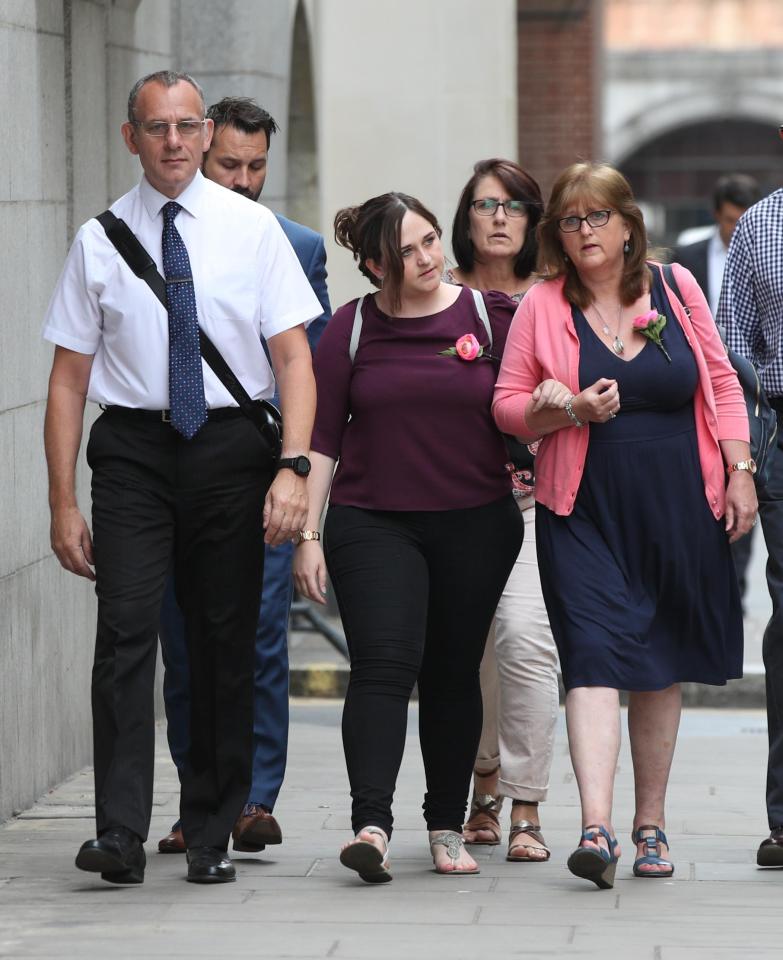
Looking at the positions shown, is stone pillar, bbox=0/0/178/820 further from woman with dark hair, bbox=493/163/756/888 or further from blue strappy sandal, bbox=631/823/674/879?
blue strappy sandal, bbox=631/823/674/879

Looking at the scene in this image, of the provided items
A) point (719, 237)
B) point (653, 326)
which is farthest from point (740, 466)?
point (719, 237)

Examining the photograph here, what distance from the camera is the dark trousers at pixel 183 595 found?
587cm

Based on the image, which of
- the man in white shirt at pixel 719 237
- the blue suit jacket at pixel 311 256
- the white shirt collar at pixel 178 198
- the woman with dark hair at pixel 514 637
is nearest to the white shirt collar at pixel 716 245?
the man in white shirt at pixel 719 237

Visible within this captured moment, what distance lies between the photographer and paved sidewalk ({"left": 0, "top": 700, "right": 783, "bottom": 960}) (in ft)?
17.5

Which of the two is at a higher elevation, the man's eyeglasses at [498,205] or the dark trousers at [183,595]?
the man's eyeglasses at [498,205]

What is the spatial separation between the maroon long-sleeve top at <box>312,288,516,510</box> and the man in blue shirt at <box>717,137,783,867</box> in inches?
32.8

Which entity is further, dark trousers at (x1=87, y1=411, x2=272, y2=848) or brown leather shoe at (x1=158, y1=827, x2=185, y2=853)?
brown leather shoe at (x1=158, y1=827, x2=185, y2=853)

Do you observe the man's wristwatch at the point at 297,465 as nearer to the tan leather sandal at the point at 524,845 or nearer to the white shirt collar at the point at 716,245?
the tan leather sandal at the point at 524,845

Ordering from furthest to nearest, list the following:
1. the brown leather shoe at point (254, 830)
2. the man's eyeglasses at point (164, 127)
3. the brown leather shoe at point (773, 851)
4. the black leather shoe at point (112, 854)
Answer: the brown leather shoe at point (254, 830), the brown leather shoe at point (773, 851), the man's eyeglasses at point (164, 127), the black leather shoe at point (112, 854)

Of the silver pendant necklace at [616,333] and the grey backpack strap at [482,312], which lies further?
the grey backpack strap at [482,312]

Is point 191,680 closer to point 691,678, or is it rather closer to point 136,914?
point 136,914

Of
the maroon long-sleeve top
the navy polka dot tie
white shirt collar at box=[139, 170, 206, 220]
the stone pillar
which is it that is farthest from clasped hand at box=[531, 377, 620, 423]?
the stone pillar

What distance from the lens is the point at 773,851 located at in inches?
249

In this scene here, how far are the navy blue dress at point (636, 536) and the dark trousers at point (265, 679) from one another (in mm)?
959
